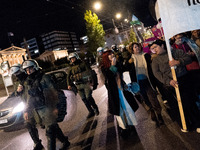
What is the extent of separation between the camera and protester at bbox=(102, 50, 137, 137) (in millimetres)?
3744

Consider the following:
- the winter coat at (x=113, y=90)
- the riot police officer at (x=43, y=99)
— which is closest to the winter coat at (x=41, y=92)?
the riot police officer at (x=43, y=99)

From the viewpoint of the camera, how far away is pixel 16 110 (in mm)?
6098

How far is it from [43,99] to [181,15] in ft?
9.51

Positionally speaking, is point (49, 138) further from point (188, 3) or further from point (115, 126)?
point (188, 3)

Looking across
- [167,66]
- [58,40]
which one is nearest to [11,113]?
[167,66]

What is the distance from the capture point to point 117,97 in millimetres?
3771

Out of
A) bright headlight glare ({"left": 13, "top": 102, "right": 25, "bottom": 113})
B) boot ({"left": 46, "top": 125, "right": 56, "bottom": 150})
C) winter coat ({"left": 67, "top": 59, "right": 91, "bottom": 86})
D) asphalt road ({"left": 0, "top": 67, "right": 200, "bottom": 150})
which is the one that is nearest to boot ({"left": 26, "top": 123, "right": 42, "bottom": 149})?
asphalt road ({"left": 0, "top": 67, "right": 200, "bottom": 150})

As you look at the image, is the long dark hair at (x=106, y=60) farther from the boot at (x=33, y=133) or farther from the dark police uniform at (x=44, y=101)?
the boot at (x=33, y=133)

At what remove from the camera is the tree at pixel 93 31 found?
1622 inches

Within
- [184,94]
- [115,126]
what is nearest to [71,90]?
[115,126]

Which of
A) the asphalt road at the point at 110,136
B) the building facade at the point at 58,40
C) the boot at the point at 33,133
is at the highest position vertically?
the building facade at the point at 58,40

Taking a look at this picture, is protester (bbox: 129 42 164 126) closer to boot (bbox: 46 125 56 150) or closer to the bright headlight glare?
boot (bbox: 46 125 56 150)

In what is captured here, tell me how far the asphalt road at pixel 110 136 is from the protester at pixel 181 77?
0.30m

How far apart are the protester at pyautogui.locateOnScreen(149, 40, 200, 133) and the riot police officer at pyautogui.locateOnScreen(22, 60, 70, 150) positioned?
2159 millimetres
